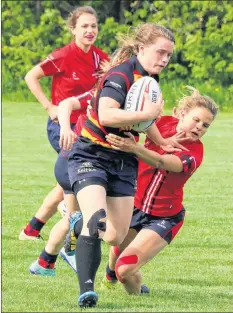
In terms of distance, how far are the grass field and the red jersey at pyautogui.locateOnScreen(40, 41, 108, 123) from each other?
4.11 ft

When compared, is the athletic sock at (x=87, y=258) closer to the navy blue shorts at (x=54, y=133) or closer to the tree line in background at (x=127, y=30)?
the navy blue shorts at (x=54, y=133)

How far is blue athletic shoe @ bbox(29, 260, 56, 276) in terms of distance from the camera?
24.4 ft

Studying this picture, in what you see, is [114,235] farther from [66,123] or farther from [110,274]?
[66,123]

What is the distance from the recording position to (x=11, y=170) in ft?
47.7

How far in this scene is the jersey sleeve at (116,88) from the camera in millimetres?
6289

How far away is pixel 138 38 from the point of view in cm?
659

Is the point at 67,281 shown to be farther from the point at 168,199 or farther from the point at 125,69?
the point at 125,69

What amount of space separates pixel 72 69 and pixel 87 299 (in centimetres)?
362

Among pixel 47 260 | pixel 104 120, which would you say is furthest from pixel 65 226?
pixel 104 120

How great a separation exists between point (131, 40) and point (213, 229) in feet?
11.8

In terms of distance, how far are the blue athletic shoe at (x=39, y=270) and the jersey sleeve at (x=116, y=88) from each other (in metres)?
1.56

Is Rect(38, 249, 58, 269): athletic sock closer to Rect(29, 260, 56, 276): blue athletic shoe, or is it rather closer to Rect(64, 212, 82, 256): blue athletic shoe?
Result: Rect(29, 260, 56, 276): blue athletic shoe

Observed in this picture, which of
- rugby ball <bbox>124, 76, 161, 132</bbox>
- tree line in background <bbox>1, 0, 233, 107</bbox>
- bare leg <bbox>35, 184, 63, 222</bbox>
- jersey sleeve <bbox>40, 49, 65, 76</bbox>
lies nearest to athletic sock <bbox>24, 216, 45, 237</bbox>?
bare leg <bbox>35, 184, 63, 222</bbox>

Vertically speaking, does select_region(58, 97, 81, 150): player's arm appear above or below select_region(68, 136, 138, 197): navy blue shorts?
below
